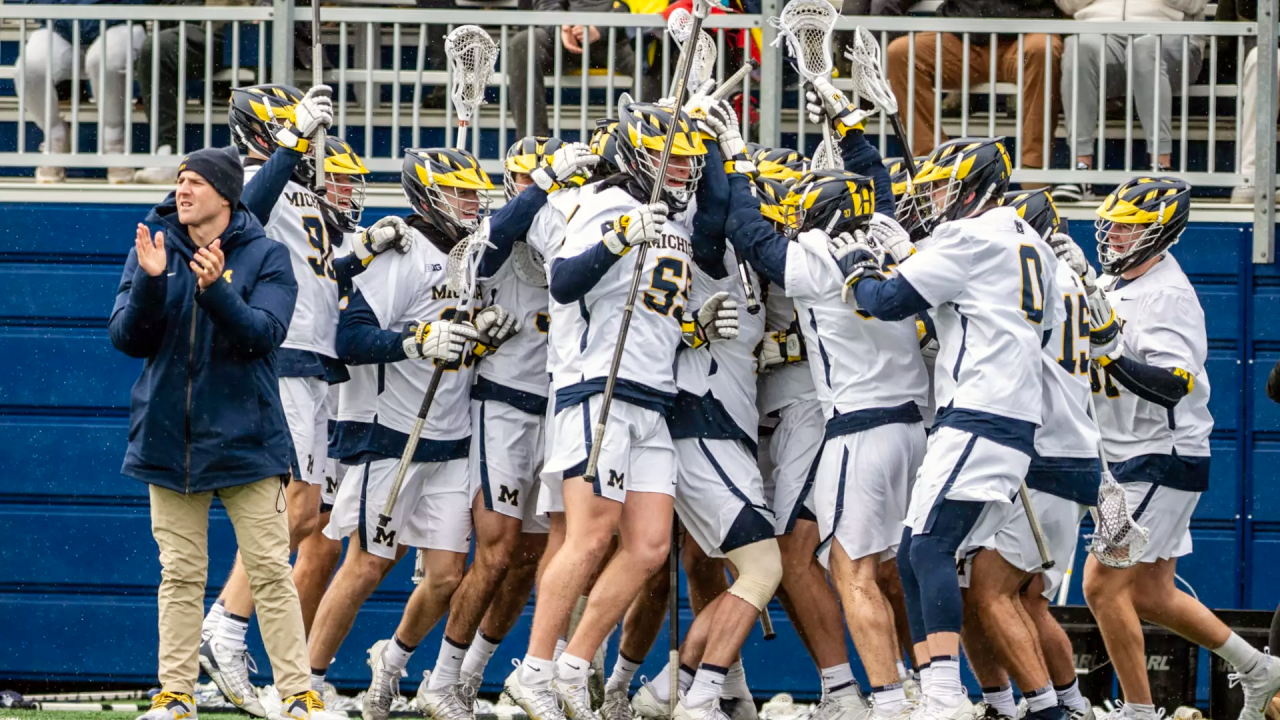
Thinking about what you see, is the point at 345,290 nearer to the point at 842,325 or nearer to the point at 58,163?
the point at 842,325

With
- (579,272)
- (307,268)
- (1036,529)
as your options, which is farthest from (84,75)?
(1036,529)

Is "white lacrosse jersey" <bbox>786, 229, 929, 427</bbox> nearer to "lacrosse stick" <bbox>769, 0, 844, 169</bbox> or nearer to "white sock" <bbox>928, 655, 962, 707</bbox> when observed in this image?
"lacrosse stick" <bbox>769, 0, 844, 169</bbox>

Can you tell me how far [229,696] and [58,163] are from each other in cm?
401

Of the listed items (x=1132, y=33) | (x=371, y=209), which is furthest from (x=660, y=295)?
(x=1132, y=33)

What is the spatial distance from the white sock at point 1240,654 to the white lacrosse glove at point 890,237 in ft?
7.73

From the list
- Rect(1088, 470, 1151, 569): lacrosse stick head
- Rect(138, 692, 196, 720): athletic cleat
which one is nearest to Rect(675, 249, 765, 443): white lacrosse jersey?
Rect(1088, 470, 1151, 569): lacrosse stick head

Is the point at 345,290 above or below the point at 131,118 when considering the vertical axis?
below

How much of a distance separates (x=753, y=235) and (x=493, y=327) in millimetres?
1192

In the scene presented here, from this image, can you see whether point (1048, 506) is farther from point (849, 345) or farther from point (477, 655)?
point (477, 655)

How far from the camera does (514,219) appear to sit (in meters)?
7.68

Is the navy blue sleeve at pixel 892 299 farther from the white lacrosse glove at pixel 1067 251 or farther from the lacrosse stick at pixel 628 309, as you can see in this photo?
the white lacrosse glove at pixel 1067 251

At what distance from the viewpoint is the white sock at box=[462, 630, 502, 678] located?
800cm

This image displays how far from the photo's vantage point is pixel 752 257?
747cm

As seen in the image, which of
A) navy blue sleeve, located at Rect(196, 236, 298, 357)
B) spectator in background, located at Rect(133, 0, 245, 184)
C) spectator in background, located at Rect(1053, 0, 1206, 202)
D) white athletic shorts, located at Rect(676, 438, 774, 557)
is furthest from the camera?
spectator in background, located at Rect(133, 0, 245, 184)
